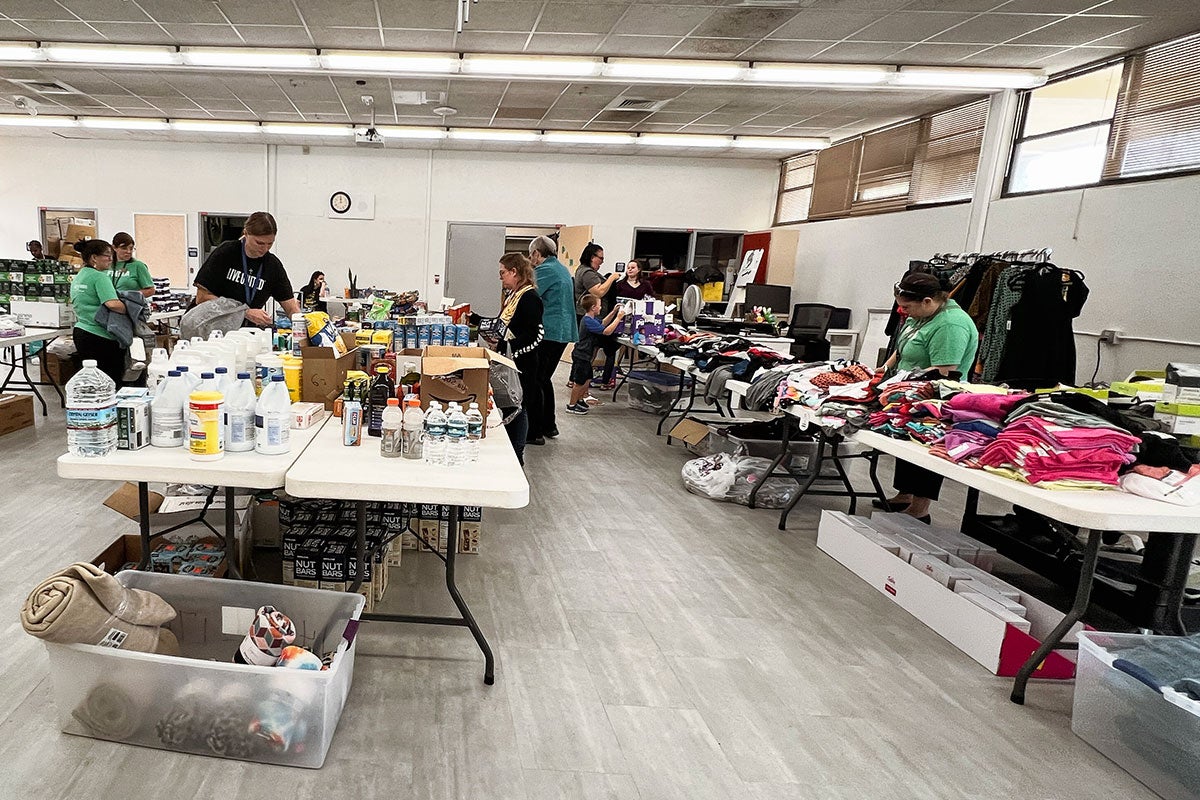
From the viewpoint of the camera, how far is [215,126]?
9820 mm

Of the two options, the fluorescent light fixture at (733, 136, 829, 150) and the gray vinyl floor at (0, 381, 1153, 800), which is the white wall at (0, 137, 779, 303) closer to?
the fluorescent light fixture at (733, 136, 829, 150)

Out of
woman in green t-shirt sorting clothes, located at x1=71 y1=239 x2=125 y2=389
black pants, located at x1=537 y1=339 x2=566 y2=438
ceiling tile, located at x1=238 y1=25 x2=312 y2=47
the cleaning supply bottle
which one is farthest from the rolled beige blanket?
ceiling tile, located at x1=238 y1=25 x2=312 y2=47

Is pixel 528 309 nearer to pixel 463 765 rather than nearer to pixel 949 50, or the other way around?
pixel 463 765

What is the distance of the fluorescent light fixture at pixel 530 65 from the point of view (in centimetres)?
637

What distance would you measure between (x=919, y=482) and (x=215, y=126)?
415 inches

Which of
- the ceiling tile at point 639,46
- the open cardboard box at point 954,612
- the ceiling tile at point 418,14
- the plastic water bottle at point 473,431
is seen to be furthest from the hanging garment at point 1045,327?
the ceiling tile at point 418,14

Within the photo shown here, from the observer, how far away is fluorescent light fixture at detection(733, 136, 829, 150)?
952cm

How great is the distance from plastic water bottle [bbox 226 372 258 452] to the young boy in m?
5.20

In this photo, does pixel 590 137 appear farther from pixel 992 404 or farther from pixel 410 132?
pixel 992 404

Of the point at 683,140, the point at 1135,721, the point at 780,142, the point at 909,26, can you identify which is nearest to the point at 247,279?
the point at 1135,721

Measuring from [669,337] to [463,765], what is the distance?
506 cm

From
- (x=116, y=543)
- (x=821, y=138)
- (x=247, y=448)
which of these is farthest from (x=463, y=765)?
(x=821, y=138)

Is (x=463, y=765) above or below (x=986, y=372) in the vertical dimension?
below

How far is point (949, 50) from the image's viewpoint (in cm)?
577
